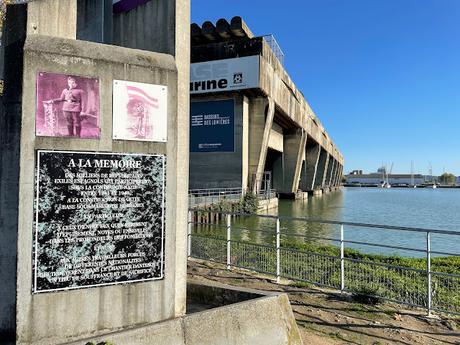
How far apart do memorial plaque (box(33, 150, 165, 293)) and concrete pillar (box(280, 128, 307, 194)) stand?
5188 cm

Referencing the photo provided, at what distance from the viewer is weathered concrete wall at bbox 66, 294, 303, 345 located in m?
3.65

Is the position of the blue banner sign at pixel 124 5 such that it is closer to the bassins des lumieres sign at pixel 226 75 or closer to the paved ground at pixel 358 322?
the paved ground at pixel 358 322

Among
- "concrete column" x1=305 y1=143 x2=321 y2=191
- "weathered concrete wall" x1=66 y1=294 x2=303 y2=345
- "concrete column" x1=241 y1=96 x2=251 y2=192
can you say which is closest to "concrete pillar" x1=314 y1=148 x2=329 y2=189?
"concrete column" x1=305 y1=143 x2=321 y2=191

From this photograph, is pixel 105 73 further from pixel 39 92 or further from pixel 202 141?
pixel 202 141

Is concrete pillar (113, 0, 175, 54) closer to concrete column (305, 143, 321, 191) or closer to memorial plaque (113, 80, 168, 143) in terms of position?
memorial plaque (113, 80, 168, 143)

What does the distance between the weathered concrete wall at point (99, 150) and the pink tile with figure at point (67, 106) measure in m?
0.06

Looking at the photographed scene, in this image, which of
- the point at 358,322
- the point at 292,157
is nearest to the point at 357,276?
the point at 358,322

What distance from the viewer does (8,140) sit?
141 inches

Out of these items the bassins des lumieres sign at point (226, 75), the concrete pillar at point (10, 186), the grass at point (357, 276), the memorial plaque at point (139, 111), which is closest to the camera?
the concrete pillar at point (10, 186)

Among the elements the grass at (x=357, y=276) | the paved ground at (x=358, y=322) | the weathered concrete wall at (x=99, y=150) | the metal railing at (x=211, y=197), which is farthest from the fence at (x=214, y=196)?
the weathered concrete wall at (x=99, y=150)

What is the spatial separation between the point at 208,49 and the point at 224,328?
37.4 meters

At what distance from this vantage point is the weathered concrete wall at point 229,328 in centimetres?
365

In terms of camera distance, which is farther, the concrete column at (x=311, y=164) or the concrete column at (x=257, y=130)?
the concrete column at (x=311, y=164)

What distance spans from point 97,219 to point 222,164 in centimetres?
3500
